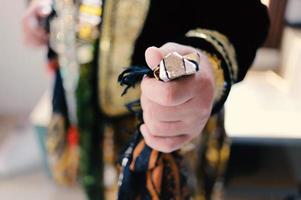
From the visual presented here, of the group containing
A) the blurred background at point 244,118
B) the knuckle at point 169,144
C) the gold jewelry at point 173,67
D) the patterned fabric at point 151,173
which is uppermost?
the gold jewelry at point 173,67

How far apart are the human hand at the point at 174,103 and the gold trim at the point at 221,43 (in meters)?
0.03

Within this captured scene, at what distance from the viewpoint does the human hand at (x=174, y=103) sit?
0.24 metres

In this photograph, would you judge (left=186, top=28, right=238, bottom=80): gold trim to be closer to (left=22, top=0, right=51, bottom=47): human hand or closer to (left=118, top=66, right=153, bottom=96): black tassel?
(left=118, top=66, right=153, bottom=96): black tassel

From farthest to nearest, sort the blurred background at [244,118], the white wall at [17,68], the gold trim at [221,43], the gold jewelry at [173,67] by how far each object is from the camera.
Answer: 1. the white wall at [17,68]
2. the blurred background at [244,118]
3. the gold trim at [221,43]
4. the gold jewelry at [173,67]

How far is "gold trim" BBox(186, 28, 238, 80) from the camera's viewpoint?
1.06 ft

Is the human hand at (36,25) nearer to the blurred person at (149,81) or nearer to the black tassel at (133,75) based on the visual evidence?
the blurred person at (149,81)

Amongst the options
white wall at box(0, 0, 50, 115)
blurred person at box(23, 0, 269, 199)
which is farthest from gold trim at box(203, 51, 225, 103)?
white wall at box(0, 0, 50, 115)

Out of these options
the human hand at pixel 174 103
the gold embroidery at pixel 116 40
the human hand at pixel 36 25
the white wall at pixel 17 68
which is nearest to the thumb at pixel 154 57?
the human hand at pixel 174 103

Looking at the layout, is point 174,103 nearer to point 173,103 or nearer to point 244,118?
point 173,103

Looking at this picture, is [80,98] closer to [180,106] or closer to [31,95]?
[180,106]

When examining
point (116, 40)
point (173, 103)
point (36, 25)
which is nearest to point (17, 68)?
point (36, 25)

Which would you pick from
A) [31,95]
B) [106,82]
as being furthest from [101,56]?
[31,95]

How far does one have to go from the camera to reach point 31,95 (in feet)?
4.90

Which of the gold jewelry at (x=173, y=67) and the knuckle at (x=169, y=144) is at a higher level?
the gold jewelry at (x=173, y=67)
